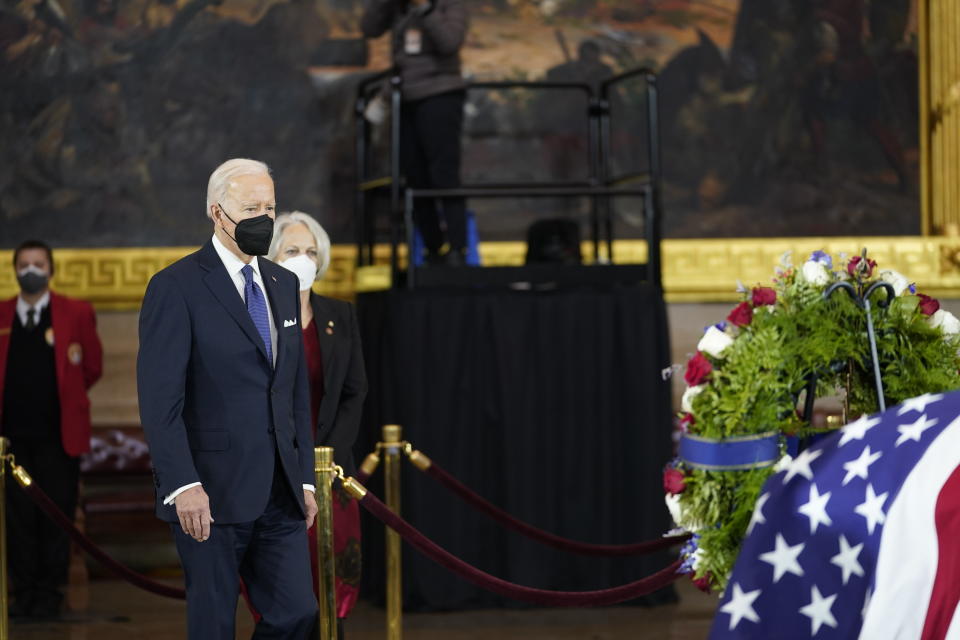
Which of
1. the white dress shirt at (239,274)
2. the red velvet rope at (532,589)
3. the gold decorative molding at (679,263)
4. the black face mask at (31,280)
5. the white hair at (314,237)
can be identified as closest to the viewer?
the white dress shirt at (239,274)

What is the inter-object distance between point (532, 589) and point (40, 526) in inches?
156

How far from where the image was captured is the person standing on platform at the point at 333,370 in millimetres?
5285

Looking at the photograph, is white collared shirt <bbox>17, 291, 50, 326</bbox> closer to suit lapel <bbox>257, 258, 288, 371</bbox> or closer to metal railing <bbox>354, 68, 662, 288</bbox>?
metal railing <bbox>354, 68, 662, 288</bbox>

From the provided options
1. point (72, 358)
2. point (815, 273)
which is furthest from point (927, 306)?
point (72, 358)

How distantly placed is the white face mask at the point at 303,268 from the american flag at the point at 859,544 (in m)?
2.51

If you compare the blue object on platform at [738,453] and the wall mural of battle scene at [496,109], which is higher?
the wall mural of battle scene at [496,109]

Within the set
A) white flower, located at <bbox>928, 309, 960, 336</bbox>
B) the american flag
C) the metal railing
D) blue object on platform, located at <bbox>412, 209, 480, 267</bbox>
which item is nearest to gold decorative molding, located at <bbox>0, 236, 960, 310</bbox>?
the metal railing

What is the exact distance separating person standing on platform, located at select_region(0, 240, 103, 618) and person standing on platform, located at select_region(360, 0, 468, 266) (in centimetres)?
218

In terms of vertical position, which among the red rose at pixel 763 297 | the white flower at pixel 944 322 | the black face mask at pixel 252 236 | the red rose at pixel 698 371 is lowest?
the red rose at pixel 698 371

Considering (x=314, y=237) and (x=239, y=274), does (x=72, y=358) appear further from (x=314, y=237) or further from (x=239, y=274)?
(x=239, y=274)

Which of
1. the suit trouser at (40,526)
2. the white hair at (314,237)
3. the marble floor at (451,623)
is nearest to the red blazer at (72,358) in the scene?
the suit trouser at (40,526)

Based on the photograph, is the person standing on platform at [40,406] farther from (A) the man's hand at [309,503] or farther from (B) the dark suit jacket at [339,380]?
(A) the man's hand at [309,503]

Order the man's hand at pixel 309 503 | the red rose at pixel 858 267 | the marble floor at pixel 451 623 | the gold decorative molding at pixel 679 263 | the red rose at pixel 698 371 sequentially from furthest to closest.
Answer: the gold decorative molding at pixel 679 263 → the marble floor at pixel 451 623 → the man's hand at pixel 309 503 → the red rose at pixel 858 267 → the red rose at pixel 698 371

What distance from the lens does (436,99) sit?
8.44m
